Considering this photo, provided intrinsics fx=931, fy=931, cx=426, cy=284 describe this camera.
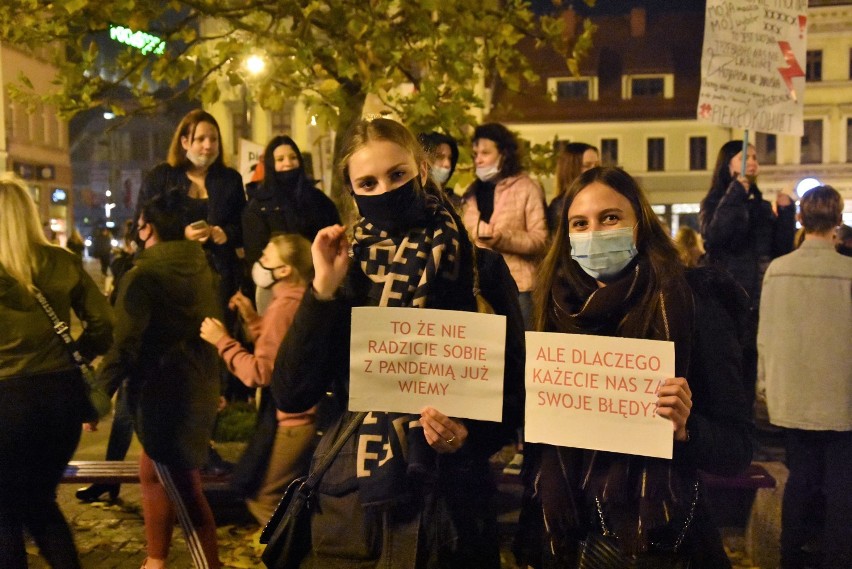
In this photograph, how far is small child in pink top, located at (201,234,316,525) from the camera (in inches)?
178

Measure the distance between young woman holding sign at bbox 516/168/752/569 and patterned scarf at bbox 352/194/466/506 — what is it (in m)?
0.35

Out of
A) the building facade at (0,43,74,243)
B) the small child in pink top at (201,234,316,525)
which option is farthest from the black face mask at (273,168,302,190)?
the building facade at (0,43,74,243)

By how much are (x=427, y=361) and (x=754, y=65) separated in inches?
172

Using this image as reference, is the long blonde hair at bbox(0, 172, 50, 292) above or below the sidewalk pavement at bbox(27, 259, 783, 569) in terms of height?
above

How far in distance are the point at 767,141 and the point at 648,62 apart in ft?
23.1

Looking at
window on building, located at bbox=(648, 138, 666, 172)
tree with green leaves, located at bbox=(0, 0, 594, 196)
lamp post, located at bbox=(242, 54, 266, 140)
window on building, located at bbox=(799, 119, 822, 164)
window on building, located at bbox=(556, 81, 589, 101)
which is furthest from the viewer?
window on building, located at bbox=(556, 81, 589, 101)

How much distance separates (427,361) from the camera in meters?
2.59

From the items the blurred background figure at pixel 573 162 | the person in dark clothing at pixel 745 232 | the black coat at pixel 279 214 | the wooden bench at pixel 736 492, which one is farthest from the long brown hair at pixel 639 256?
the person in dark clothing at pixel 745 232

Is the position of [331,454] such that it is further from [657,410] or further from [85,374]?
[85,374]

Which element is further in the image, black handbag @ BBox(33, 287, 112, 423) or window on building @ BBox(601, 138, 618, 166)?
window on building @ BBox(601, 138, 618, 166)

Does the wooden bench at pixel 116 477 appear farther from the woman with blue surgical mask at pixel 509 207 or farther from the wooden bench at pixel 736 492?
the wooden bench at pixel 736 492

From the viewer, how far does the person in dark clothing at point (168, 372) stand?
458cm

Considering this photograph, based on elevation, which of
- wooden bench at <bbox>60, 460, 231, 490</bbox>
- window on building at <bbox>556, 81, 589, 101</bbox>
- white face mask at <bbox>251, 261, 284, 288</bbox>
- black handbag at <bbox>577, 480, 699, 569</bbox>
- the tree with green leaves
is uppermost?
window on building at <bbox>556, 81, 589, 101</bbox>

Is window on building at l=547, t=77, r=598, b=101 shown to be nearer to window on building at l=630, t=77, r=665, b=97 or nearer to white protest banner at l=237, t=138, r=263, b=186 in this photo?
window on building at l=630, t=77, r=665, b=97
